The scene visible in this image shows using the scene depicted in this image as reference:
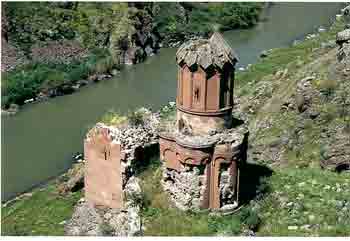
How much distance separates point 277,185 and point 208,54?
12.3ft

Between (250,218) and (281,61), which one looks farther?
→ (281,61)

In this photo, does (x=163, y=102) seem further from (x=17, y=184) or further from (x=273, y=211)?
(x=273, y=211)

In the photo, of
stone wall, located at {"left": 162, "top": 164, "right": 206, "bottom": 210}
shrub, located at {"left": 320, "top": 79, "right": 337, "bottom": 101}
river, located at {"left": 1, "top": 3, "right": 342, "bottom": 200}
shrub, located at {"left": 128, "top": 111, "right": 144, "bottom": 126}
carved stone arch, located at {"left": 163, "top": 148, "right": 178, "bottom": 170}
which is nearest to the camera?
stone wall, located at {"left": 162, "top": 164, "right": 206, "bottom": 210}

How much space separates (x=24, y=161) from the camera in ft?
79.3

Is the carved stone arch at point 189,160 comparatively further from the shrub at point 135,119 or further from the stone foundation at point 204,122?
the shrub at point 135,119

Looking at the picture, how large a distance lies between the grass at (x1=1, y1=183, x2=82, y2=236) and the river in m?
2.00

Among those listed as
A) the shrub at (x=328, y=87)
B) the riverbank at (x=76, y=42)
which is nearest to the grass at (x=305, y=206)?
the shrub at (x=328, y=87)

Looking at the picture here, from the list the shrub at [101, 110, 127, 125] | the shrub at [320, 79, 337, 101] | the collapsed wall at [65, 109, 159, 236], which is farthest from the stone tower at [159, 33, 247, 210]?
the shrub at [320, 79, 337, 101]

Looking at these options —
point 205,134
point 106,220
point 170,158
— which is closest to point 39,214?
point 106,220

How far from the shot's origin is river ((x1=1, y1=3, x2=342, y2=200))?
2352cm

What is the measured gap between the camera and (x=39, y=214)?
17.9 metres

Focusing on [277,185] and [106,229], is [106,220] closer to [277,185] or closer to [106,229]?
[106,229]

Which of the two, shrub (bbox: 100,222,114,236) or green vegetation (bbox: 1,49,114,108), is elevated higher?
shrub (bbox: 100,222,114,236)

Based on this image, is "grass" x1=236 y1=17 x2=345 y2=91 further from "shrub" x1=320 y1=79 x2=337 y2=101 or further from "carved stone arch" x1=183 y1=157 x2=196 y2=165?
"carved stone arch" x1=183 y1=157 x2=196 y2=165
